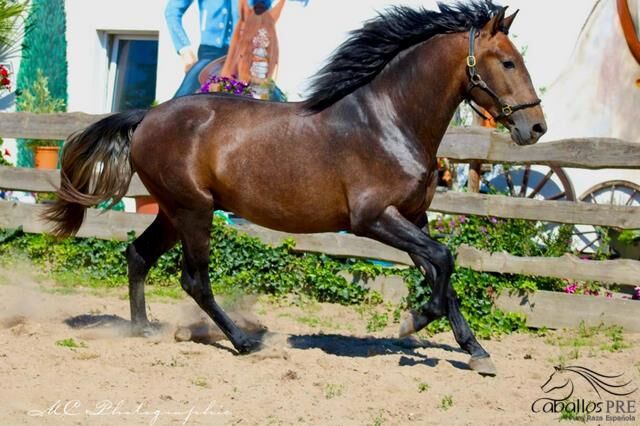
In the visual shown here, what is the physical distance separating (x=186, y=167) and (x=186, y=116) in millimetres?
360

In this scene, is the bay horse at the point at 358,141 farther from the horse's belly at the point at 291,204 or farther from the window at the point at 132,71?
the window at the point at 132,71

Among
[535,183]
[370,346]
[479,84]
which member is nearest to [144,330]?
[370,346]

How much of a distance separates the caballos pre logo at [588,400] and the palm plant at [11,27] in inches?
323

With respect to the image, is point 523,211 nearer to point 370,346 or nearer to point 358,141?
point 370,346

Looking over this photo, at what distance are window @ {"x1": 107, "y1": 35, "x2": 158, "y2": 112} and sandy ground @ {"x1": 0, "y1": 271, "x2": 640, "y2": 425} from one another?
5.02 metres

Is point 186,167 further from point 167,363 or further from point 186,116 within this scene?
point 167,363

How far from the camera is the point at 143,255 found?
6.50m

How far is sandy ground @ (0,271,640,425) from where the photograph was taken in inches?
178

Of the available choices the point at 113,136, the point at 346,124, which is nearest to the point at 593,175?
the point at 346,124

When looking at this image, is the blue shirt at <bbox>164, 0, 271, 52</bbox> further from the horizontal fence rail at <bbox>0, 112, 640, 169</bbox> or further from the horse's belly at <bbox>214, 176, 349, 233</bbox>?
the horse's belly at <bbox>214, 176, 349, 233</bbox>

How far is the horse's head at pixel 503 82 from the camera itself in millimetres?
5488

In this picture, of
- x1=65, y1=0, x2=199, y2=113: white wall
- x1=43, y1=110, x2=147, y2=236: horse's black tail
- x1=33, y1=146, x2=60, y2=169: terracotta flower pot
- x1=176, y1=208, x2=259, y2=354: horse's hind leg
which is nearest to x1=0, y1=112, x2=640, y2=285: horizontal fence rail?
x1=43, y1=110, x2=147, y2=236: horse's black tail

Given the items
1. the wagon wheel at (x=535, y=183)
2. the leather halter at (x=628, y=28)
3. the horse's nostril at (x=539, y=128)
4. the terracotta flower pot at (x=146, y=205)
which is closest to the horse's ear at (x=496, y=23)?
the horse's nostril at (x=539, y=128)

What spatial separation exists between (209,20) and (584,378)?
22.4ft
